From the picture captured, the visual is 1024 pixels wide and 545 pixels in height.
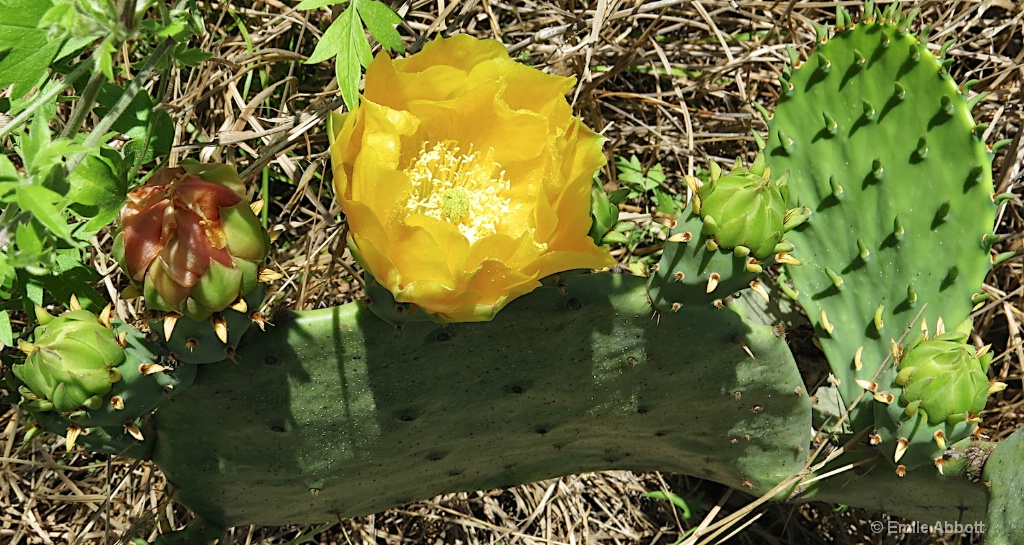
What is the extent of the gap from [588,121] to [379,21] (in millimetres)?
1042


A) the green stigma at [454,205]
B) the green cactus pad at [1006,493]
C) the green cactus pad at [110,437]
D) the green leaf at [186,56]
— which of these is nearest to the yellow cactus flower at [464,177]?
the green stigma at [454,205]

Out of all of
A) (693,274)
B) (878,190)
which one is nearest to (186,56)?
(693,274)

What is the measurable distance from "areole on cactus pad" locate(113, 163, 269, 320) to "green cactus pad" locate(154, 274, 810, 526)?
0.19 meters

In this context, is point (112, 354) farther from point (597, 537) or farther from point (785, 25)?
point (785, 25)

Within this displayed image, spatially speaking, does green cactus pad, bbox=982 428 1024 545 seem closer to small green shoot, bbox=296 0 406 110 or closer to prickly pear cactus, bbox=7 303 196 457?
small green shoot, bbox=296 0 406 110

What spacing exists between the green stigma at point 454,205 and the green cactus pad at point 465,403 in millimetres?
160

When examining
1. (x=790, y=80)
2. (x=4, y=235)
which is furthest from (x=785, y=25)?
(x=4, y=235)

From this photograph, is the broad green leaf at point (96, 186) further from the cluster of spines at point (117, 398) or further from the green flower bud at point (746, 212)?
the green flower bud at point (746, 212)

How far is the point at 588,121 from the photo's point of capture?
2.13 metres

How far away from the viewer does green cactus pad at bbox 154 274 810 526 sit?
1276mm

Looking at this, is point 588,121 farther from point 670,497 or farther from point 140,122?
point 140,122

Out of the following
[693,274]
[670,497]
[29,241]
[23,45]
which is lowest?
[670,497]

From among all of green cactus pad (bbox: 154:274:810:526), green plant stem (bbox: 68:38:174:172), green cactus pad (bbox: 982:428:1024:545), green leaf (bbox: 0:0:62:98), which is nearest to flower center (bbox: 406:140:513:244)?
green cactus pad (bbox: 154:274:810:526)

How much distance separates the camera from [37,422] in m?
1.16
